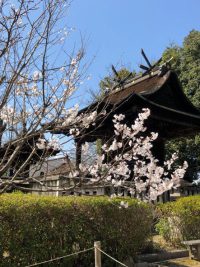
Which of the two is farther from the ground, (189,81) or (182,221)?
(189,81)

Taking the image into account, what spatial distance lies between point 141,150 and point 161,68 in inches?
290

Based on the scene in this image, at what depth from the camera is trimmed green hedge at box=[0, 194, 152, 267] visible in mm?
5859

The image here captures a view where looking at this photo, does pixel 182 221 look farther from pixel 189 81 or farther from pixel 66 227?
pixel 189 81

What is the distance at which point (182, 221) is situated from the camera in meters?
9.20

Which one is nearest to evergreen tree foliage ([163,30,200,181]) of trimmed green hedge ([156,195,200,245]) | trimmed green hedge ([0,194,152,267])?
trimmed green hedge ([156,195,200,245])

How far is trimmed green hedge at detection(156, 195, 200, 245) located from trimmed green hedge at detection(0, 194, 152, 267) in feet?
5.16

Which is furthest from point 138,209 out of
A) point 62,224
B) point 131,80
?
point 131,80

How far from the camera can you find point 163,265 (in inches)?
296

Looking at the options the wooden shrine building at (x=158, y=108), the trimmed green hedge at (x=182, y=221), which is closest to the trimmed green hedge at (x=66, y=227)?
the trimmed green hedge at (x=182, y=221)

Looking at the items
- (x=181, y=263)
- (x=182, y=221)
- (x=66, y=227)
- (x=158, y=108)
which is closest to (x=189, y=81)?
(x=158, y=108)

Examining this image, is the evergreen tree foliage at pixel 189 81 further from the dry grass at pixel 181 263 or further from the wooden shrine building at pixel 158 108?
the dry grass at pixel 181 263

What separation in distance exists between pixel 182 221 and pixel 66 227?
3.80 metres

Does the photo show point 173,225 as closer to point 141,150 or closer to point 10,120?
point 141,150

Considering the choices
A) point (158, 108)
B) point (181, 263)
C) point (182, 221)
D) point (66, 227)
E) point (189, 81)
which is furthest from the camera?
point (189, 81)
